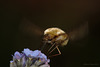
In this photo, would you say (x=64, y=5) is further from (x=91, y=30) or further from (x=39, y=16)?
(x=91, y=30)

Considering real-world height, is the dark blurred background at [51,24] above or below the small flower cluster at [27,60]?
above

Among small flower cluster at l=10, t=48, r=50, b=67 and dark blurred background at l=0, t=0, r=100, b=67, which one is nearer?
small flower cluster at l=10, t=48, r=50, b=67

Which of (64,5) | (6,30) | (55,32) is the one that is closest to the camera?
(55,32)

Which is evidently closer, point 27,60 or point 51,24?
point 27,60

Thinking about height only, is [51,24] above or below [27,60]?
above

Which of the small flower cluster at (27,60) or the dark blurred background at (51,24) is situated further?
the dark blurred background at (51,24)

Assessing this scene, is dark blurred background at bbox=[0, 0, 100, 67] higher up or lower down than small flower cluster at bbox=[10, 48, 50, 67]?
higher up

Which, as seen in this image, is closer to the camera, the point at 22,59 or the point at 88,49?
the point at 22,59

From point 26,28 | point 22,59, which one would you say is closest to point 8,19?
point 26,28
